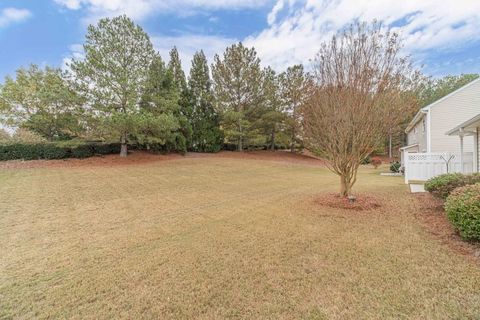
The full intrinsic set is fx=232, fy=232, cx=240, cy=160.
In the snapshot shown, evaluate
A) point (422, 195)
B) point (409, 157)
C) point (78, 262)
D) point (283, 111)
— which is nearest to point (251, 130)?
point (283, 111)

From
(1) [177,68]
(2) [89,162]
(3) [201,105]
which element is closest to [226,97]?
(3) [201,105]

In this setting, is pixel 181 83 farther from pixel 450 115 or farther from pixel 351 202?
pixel 450 115

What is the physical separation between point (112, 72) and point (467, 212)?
19330 millimetres

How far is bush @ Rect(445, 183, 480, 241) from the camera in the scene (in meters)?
3.84

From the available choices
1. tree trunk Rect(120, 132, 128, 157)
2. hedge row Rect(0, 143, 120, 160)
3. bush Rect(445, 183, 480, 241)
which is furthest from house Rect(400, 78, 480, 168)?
hedge row Rect(0, 143, 120, 160)

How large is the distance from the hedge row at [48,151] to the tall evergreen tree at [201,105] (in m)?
9.16

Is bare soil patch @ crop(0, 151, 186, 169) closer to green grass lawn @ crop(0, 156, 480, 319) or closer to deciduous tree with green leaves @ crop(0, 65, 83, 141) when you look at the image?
deciduous tree with green leaves @ crop(0, 65, 83, 141)

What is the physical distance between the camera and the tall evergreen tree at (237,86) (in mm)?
24422

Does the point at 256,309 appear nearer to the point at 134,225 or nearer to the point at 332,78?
the point at 134,225

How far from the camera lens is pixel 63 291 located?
2.96 metres

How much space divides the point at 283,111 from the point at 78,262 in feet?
84.6

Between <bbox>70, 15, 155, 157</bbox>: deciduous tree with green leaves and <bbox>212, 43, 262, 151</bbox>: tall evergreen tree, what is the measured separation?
901 cm

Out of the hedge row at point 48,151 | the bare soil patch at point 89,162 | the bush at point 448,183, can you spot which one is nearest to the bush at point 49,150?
the hedge row at point 48,151

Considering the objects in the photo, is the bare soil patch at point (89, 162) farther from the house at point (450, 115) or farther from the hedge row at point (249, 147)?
the house at point (450, 115)
